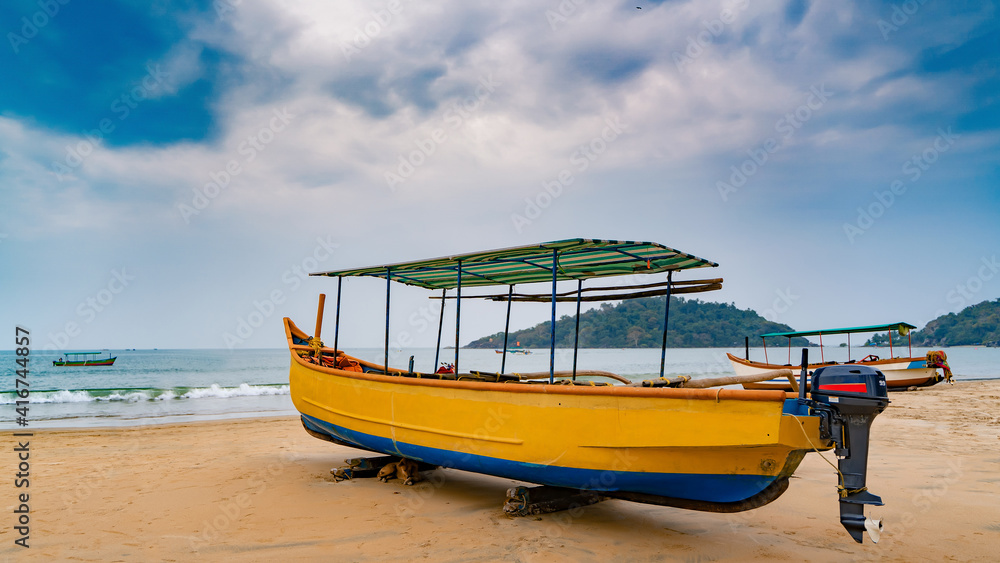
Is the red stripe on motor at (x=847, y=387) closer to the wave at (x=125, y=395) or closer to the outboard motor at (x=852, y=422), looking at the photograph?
the outboard motor at (x=852, y=422)

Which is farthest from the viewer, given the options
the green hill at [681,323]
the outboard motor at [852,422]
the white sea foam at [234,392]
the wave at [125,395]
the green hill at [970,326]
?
the green hill at [970,326]

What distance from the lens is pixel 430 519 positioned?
530cm

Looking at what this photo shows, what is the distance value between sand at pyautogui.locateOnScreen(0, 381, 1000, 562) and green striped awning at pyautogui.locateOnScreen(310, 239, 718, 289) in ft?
8.32

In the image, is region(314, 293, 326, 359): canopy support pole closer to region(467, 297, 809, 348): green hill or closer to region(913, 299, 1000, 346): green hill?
region(467, 297, 809, 348): green hill

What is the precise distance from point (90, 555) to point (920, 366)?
25.7 metres

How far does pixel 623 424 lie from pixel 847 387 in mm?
1555

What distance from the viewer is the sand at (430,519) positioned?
448 cm

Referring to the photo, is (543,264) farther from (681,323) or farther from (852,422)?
(681,323)

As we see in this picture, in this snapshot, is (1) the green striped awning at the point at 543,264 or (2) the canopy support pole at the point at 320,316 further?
(2) the canopy support pole at the point at 320,316

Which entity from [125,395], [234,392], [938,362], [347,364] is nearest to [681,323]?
[938,362]

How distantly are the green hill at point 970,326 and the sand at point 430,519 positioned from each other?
313 feet

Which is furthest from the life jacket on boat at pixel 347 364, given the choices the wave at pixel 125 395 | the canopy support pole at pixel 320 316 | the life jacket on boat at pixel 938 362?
the life jacket on boat at pixel 938 362

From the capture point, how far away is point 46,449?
980cm

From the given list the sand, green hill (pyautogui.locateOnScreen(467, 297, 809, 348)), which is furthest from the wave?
green hill (pyautogui.locateOnScreen(467, 297, 809, 348))
